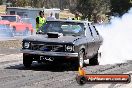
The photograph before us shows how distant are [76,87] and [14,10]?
40.0 metres

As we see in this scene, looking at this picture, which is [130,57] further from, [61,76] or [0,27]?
[0,27]

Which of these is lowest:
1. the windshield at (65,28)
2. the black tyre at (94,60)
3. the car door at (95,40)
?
the black tyre at (94,60)

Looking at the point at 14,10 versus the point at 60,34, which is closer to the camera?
the point at 60,34

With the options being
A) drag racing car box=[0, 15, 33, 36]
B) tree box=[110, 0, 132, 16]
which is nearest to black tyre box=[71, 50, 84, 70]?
drag racing car box=[0, 15, 33, 36]

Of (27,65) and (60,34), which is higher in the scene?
(60,34)

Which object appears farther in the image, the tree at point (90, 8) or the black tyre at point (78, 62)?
the tree at point (90, 8)

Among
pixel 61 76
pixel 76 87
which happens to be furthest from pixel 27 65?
pixel 76 87

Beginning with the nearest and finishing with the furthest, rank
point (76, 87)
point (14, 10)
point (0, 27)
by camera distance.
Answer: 1. point (76, 87)
2. point (0, 27)
3. point (14, 10)

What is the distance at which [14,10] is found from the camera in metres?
48.3

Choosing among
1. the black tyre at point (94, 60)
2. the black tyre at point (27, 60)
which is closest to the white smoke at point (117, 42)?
the black tyre at point (94, 60)

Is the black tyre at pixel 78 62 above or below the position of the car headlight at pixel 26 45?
below

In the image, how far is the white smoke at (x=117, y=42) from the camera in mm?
16862

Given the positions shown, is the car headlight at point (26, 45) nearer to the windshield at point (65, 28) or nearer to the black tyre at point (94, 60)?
the windshield at point (65, 28)

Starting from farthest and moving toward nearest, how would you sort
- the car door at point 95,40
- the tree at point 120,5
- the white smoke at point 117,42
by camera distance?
the tree at point 120,5, the white smoke at point 117,42, the car door at point 95,40
